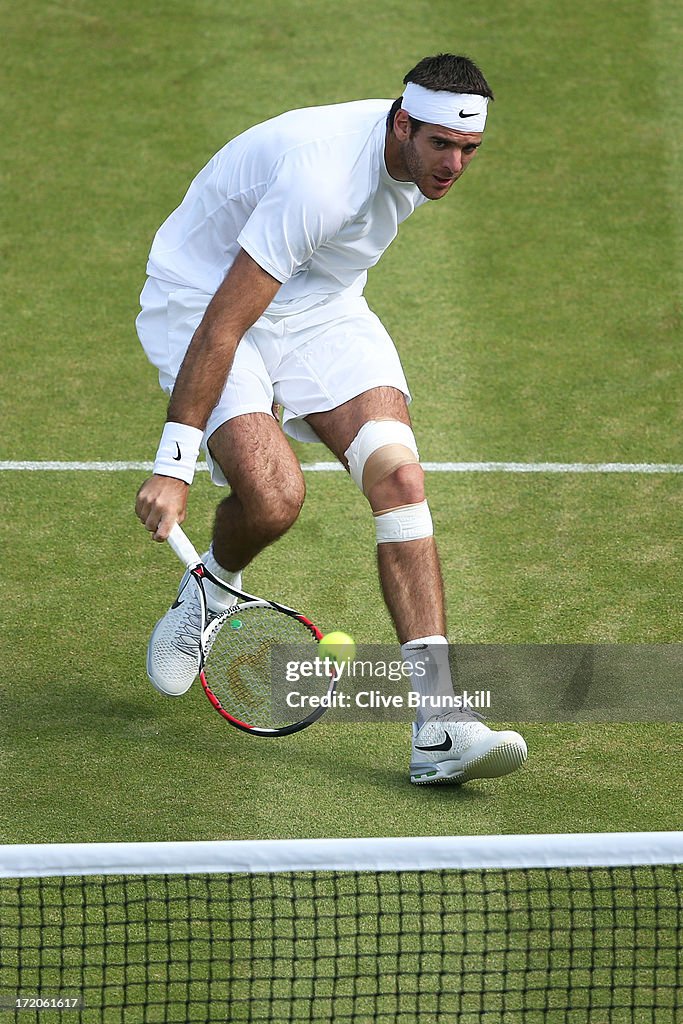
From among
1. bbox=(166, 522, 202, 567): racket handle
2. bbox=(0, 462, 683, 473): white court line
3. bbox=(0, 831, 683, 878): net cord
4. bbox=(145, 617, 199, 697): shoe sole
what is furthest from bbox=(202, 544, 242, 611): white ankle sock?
bbox=(0, 831, 683, 878): net cord

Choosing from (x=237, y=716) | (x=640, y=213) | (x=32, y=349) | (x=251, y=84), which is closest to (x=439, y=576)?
(x=237, y=716)

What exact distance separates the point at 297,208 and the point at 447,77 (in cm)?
69

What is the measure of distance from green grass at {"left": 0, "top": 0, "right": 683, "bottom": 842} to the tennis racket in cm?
13

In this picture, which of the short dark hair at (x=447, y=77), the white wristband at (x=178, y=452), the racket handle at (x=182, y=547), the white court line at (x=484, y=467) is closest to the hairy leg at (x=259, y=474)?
the white wristband at (x=178, y=452)

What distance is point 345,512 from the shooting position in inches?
267

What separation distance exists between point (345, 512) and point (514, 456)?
99 cm

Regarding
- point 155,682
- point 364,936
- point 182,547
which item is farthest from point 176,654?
point 364,936

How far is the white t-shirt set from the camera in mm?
4953

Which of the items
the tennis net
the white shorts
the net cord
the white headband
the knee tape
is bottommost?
the tennis net

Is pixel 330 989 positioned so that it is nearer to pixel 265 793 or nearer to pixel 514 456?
pixel 265 793

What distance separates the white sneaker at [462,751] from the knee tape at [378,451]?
0.89 metres

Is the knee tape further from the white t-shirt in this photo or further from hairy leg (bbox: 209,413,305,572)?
the white t-shirt

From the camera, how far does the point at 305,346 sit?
5477mm

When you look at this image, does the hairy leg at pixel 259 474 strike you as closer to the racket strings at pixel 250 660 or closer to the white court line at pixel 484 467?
the racket strings at pixel 250 660
